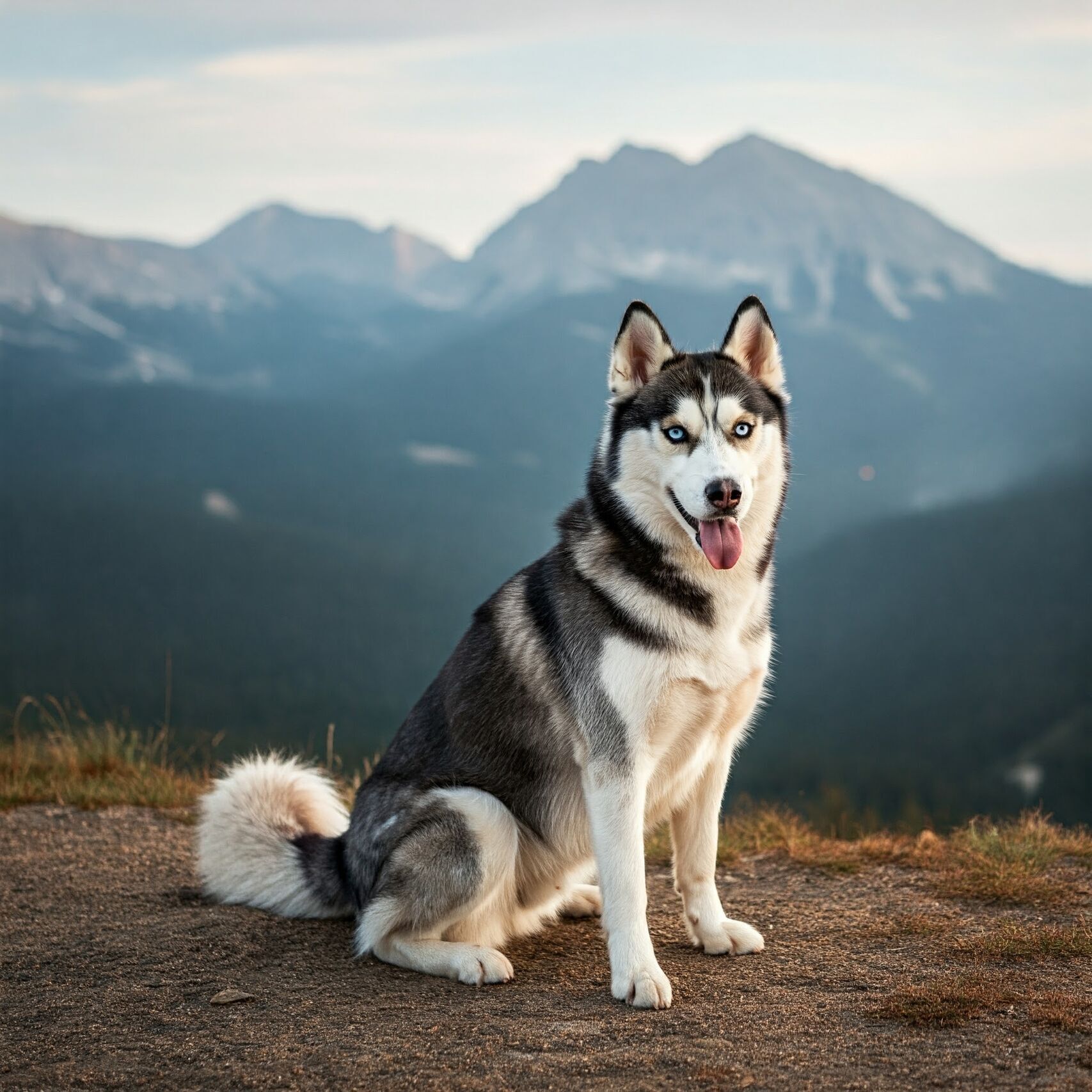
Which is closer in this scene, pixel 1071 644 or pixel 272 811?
pixel 272 811

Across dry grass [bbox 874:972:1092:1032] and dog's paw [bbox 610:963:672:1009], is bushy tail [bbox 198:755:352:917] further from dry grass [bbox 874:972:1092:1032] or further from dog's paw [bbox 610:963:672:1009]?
dry grass [bbox 874:972:1092:1032]

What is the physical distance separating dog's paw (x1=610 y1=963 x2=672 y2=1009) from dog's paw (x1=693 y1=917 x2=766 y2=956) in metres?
0.68

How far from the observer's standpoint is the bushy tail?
557 centimetres

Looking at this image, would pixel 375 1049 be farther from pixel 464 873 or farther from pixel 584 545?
pixel 584 545

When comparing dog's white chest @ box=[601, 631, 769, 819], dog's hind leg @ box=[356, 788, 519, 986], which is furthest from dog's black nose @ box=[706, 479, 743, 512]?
dog's hind leg @ box=[356, 788, 519, 986]

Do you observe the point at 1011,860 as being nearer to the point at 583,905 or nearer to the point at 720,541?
the point at 583,905

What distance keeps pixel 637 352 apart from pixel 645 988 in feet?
8.36

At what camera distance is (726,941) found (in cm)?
508

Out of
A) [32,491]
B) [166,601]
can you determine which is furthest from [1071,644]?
[32,491]

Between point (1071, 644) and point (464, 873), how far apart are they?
504 feet

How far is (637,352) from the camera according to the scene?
15.9 feet

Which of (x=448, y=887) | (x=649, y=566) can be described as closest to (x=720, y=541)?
(x=649, y=566)

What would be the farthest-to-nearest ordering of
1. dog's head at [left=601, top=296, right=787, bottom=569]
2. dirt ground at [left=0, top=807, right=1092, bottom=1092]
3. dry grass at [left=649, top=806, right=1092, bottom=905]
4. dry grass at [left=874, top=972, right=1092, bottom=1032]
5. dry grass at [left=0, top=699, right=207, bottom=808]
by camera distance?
dry grass at [left=0, top=699, right=207, bottom=808] → dry grass at [left=649, top=806, right=1092, bottom=905] → dog's head at [left=601, top=296, right=787, bottom=569] → dry grass at [left=874, top=972, right=1092, bottom=1032] → dirt ground at [left=0, top=807, right=1092, bottom=1092]

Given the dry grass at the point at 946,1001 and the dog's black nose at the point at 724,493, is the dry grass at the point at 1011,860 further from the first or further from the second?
the dog's black nose at the point at 724,493
